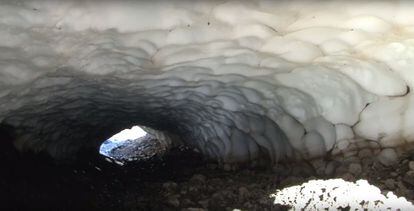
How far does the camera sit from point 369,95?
221 centimetres

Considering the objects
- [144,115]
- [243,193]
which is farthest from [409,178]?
[144,115]

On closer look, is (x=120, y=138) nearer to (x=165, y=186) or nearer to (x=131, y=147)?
(x=131, y=147)

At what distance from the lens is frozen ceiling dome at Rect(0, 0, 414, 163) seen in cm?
175

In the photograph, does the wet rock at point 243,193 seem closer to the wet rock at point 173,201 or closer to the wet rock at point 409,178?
the wet rock at point 173,201

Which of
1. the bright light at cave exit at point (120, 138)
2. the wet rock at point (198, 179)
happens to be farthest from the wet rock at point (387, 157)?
the bright light at cave exit at point (120, 138)

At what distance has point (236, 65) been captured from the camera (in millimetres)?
2348

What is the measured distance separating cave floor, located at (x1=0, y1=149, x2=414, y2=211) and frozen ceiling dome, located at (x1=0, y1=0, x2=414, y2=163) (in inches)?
8.3

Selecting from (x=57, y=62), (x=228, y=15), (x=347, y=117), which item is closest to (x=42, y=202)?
(x=57, y=62)

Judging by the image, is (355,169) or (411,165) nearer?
(411,165)

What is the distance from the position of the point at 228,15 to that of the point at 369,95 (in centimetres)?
92

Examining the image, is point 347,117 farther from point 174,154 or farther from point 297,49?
point 174,154

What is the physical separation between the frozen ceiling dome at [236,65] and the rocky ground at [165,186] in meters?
0.13

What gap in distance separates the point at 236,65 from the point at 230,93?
1.85 feet

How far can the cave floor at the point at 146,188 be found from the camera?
2.50m
